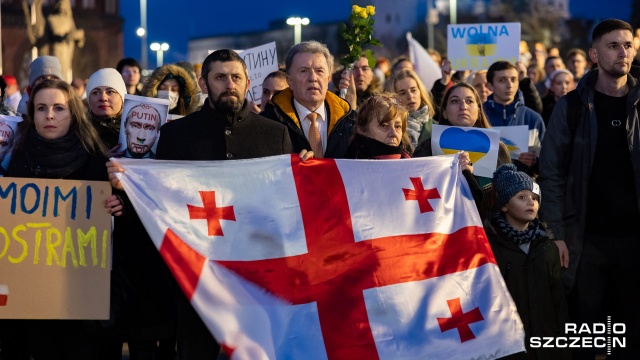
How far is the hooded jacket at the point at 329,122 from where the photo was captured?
6.80m

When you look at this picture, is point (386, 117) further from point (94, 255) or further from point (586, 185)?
point (94, 255)

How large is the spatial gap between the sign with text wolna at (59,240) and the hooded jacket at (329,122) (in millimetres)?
1220

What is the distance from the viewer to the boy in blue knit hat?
263 inches

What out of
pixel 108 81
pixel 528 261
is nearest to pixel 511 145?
pixel 528 261

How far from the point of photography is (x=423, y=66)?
→ 14.9m

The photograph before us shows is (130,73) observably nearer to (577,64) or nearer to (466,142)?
A: (466,142)

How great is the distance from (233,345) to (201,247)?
53cm

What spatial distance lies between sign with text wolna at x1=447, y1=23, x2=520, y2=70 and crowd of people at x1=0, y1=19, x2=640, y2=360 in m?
4.70

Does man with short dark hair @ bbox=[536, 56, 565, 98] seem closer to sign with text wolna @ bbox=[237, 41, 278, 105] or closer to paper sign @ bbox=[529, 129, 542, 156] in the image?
sign with text wolna @ bbox=[237, 41, 278, 105]

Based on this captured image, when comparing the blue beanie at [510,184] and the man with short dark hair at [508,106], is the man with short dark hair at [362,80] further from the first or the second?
the blue beanie at [510,184]

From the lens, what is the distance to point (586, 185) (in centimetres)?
690

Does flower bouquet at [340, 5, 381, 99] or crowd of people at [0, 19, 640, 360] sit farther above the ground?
flower bouquet at [340, 5, 381, 99]

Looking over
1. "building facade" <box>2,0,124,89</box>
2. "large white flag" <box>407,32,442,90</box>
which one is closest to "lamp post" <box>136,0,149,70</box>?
"building facade" <box>2,0,124,89</box>

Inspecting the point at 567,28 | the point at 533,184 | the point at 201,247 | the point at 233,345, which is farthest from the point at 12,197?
the point at 567,28
